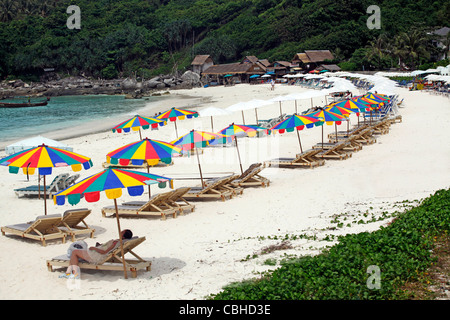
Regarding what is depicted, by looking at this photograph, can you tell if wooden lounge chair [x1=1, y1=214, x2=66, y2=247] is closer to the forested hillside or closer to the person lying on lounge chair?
the person lying on lounge chair

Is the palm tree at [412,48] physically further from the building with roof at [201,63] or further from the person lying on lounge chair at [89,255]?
the person lying on lounge chair at [89,255]

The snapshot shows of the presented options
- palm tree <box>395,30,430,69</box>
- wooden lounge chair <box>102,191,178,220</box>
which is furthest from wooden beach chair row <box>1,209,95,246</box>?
palm tree <box>395,30,430,69</box>

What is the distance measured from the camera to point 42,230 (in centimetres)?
920

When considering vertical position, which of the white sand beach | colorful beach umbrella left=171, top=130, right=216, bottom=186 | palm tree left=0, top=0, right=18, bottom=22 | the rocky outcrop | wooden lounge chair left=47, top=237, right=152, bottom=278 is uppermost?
palm tree left=0, top=0, right=18, bottom=22

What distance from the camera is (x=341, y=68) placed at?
210ft

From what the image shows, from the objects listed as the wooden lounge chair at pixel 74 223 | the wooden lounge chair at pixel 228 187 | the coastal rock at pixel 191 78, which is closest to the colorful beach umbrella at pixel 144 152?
the wooden lounge chair at pixel 74 223

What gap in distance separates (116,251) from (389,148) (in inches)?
470

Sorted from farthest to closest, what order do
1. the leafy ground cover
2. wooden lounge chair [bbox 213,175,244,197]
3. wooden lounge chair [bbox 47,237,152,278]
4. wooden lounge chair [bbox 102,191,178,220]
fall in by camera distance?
wooden lounge chair [bbox 213,175,244,197] < wooden lounge chair [bbox 102,191,178,220] < wooden lounge chair [bbox 47,237,152,278] < the leafy ground cover

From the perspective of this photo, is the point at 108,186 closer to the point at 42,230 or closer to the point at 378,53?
the point at 42,230

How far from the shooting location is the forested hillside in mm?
72062

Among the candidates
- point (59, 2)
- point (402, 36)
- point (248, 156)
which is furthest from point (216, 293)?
point (59, 2)

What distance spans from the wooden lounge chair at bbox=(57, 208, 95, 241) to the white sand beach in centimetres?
24

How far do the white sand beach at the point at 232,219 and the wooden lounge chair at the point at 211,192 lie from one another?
0.21 m

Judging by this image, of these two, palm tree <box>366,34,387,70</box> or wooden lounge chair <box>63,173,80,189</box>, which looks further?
palm tree <box>366,34,387,70</box>
